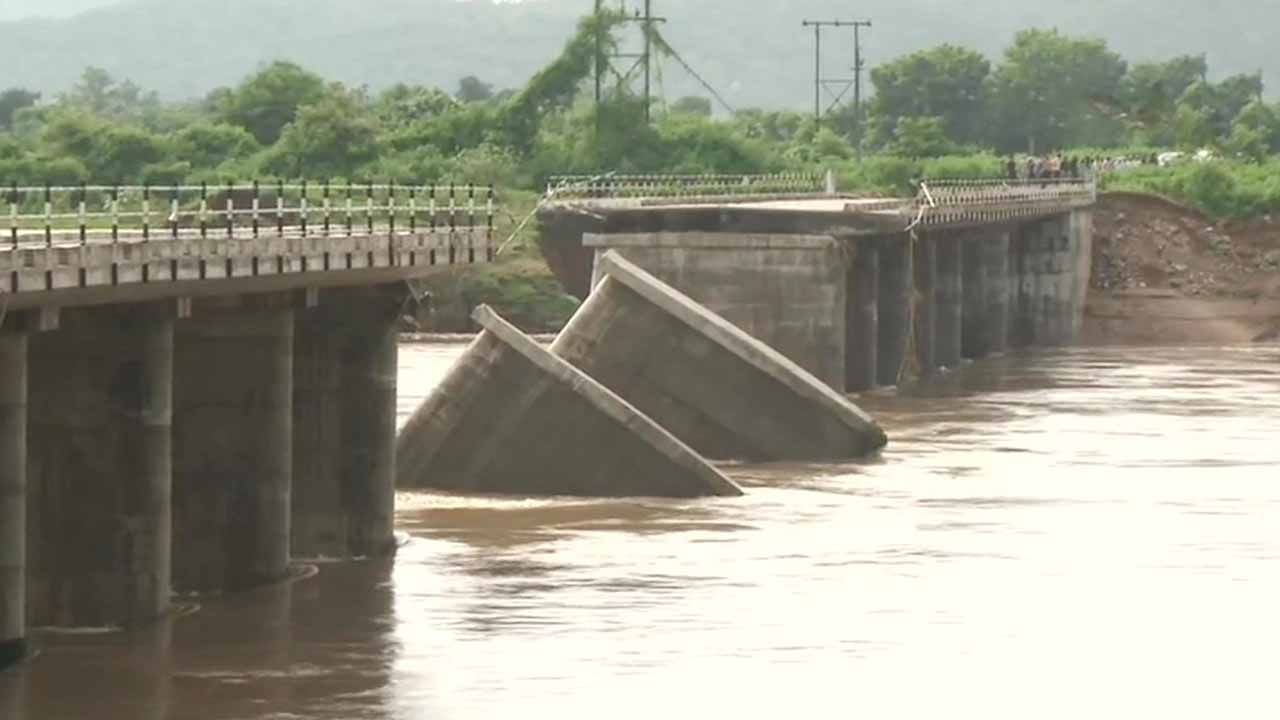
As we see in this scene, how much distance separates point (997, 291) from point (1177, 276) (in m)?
14.4

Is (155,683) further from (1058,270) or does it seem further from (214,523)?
(1058,270)

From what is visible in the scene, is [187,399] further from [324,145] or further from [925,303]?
[324,145]

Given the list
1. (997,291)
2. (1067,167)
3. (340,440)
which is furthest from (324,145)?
(340,440)

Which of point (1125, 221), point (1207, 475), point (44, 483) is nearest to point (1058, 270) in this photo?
point (1125, 221)

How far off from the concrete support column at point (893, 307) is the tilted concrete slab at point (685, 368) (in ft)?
90.5

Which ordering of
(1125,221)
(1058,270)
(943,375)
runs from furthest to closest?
(1125,221) → (1058,270) → (943,375)

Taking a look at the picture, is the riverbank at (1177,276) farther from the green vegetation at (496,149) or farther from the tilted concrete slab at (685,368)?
the tilted concrete slab at (685,368)

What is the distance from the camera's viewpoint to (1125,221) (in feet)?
449

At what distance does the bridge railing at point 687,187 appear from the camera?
112875mm

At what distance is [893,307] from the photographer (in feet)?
328

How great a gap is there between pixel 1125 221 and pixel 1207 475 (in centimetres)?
6733

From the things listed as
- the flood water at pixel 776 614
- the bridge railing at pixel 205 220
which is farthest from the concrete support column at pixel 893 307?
the bridge railing at pixel 205 220

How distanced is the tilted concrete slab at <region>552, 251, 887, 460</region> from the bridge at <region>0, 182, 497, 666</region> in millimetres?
9192

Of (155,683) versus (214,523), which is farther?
(214,523)
